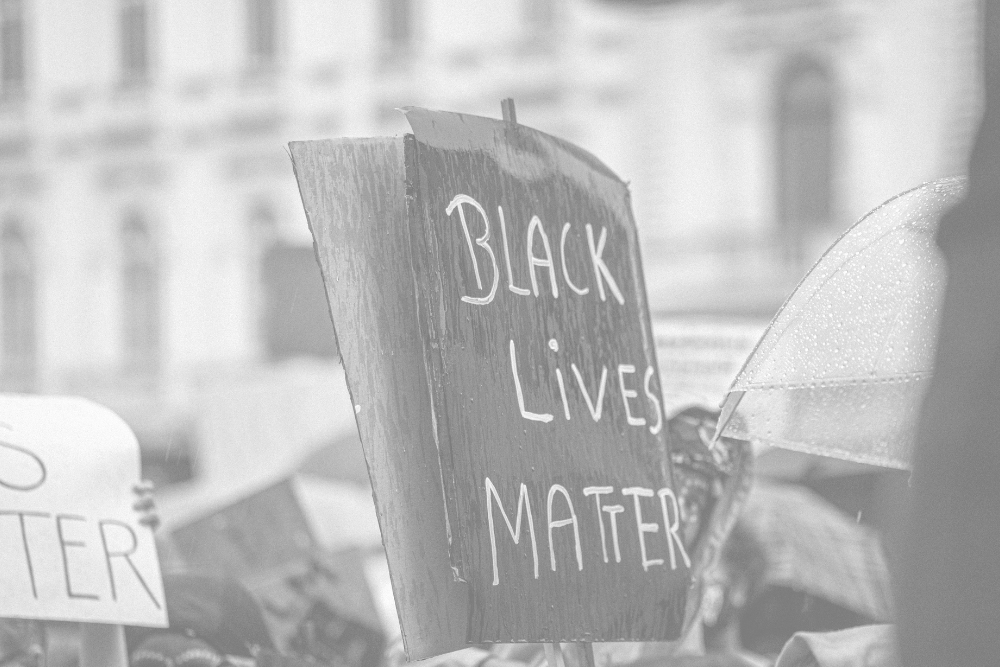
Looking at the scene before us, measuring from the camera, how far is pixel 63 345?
841 inches

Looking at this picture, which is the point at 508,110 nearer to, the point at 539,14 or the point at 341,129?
the point at 539,14

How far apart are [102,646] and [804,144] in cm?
1451

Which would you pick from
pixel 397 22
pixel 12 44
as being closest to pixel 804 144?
pixel 397 22

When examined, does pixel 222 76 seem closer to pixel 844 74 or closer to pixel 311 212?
pixel 844 74

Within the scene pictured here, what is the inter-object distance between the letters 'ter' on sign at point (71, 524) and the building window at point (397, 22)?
16.9m

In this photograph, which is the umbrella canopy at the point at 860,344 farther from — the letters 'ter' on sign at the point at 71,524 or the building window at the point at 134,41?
the building window at the point at 134,41

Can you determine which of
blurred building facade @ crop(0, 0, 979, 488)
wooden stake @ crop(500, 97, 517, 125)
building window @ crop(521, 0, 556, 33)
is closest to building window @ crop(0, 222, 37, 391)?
blurred building facade @ crop(0, 0, 979, 488)

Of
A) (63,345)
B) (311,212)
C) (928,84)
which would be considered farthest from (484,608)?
(63,345)

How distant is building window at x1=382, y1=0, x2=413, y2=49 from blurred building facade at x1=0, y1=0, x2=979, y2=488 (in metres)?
0.03

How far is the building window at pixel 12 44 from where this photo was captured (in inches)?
853

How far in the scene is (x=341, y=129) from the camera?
1948cm

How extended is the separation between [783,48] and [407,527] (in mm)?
14701

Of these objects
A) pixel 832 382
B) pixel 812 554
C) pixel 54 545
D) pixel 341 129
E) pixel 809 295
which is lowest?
pixel 341 129

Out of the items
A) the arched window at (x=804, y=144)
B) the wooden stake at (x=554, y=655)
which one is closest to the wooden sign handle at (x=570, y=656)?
the wooden stake at (x=554, y=655)
